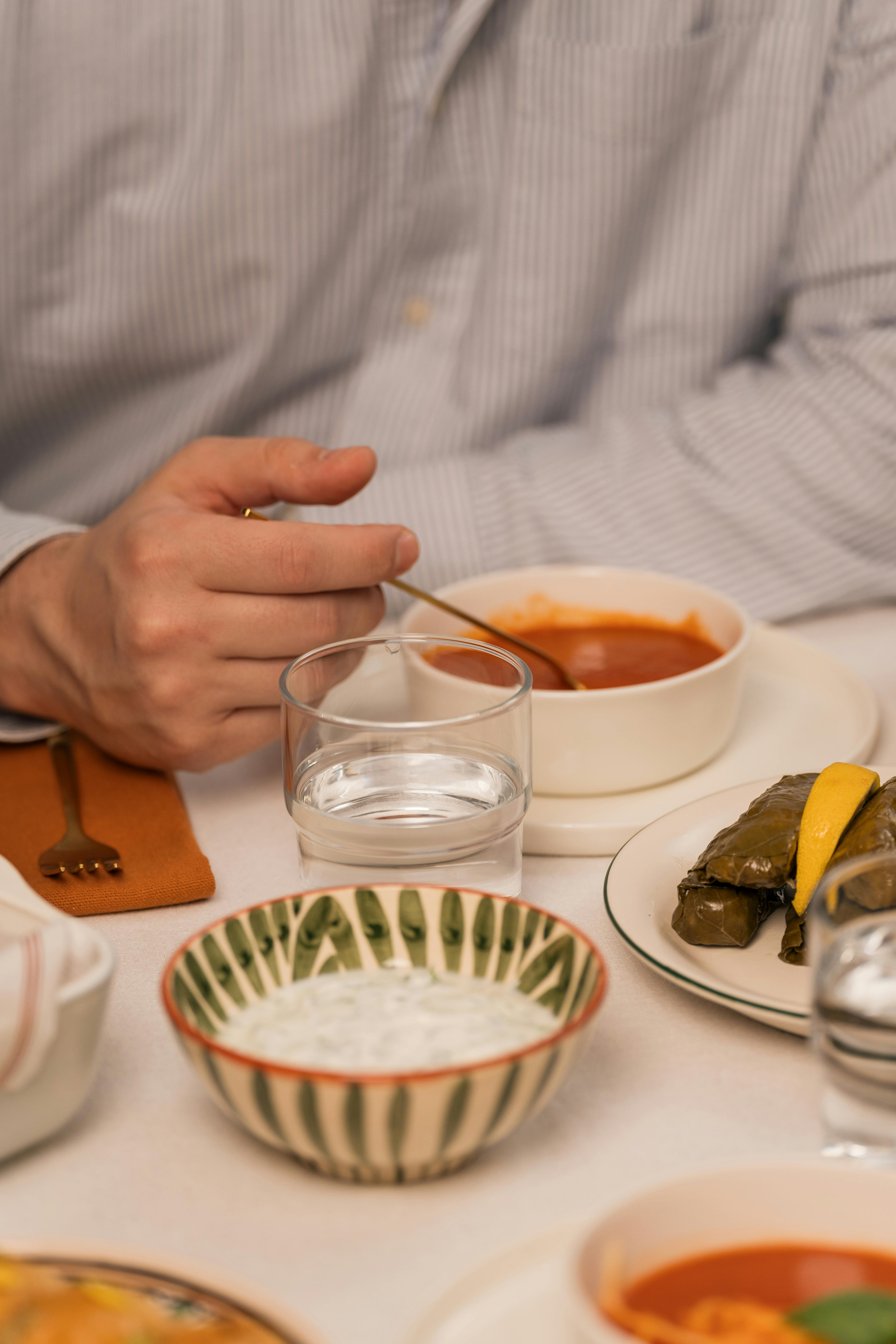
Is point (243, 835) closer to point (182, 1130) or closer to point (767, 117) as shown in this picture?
point (182, 1130)

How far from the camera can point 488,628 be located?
1.25m

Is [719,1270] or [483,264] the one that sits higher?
[483,264]

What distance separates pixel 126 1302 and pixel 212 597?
75 centimetres

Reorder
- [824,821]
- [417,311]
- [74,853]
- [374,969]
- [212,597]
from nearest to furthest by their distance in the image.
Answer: [374,969], [824,821], [74,853], [212,597], [417,311]

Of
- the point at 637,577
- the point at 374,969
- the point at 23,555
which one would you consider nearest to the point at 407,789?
the point at 374,969

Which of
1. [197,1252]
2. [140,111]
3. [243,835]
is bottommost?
[243,835]

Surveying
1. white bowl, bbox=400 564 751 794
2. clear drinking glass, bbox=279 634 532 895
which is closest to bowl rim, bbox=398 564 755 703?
white bowl, bbox=400 564 751 794

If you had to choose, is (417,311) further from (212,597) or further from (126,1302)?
(126,1302)

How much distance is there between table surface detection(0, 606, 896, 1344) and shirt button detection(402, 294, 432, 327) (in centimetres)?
126

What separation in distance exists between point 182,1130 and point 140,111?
4.61 ft

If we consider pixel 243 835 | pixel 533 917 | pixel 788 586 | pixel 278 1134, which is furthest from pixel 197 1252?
pixel 788 586

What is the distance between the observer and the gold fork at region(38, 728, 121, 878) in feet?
3.54

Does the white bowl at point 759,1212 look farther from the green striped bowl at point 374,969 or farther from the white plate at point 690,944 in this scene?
the white plate at point 690,944

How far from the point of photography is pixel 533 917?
0.80 metres
